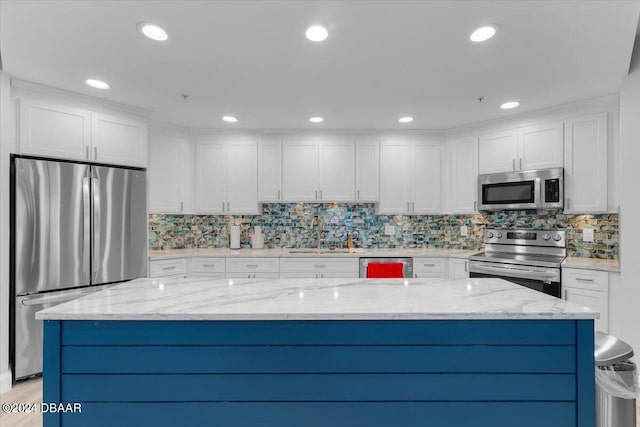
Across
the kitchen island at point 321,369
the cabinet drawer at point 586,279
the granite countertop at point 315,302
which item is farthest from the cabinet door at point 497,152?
the kitchen island at point 321,369

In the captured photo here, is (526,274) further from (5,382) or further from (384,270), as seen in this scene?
(5,382)

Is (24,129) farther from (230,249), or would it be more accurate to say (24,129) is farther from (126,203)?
(230,249)

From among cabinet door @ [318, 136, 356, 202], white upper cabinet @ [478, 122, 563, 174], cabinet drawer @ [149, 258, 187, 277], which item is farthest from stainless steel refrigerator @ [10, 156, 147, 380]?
white upper cabinet @ [478, 122, 563, 174]

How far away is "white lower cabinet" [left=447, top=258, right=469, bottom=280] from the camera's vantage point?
3.63 metres

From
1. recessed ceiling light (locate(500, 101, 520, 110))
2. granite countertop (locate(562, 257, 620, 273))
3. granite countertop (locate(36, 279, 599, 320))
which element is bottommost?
granite countertop (locate(562, 257, 620, 273))

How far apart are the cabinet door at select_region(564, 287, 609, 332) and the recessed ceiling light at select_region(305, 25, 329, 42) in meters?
3.00

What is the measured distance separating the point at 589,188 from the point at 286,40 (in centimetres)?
313

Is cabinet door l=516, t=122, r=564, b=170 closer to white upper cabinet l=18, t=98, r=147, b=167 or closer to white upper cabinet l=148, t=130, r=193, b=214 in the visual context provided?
white upper cabinet l=148, t=130, r=193, b=214

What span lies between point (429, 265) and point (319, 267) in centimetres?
129

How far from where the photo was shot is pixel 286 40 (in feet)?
6.67

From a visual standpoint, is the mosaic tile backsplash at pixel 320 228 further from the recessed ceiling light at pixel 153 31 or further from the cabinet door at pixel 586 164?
the recessed ceiling light at pixel 153 31

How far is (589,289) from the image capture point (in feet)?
9.22

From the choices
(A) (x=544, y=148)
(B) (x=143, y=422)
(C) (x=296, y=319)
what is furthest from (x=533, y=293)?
(A) (x=544, y=148)

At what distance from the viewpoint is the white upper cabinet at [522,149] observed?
3.32 metres
